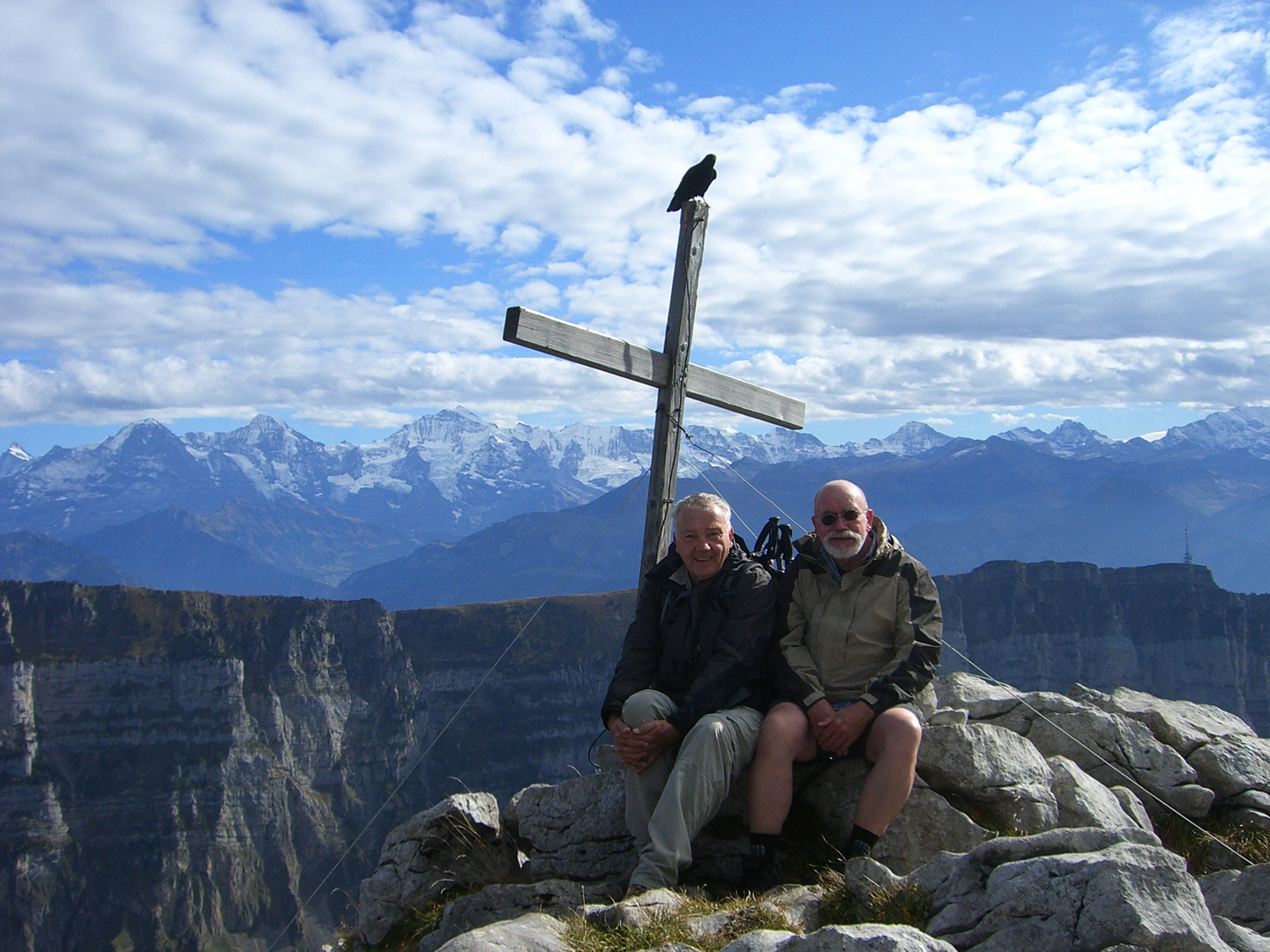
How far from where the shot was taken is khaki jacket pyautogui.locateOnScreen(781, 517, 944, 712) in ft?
22.6

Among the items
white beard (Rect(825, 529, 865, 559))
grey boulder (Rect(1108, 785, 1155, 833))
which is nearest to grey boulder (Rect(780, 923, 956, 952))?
white beard (Rect(825, 529, 865, 559))

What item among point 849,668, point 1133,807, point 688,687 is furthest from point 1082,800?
point 688,687

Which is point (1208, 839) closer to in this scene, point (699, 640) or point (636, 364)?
point (699, 640)

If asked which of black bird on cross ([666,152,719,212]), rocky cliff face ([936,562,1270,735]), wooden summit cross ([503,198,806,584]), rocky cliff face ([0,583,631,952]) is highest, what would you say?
black bird on cross ([666,152,719,212])

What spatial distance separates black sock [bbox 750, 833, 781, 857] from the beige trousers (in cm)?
35

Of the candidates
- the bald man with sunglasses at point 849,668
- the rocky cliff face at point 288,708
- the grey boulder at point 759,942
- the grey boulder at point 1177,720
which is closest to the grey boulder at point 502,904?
the bald man with sunglasses at point 849,668

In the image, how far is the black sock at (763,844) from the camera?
20.7 ft

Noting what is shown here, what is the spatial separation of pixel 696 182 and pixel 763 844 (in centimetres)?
645

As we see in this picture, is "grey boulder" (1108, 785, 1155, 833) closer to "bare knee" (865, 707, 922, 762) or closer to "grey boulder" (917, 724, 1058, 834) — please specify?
"grey boulder" (917, 724, 1058, 834)

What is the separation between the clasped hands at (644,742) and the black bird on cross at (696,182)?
554cm

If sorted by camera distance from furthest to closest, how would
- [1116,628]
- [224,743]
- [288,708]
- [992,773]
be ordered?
[1116,628] → [288,708] → [224,743] → [992,773]

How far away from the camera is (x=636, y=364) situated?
902 centimetres

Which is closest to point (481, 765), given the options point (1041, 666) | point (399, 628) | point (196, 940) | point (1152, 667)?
point (399, 628)

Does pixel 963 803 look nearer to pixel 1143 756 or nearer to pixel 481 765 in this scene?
pixel 1143 756
